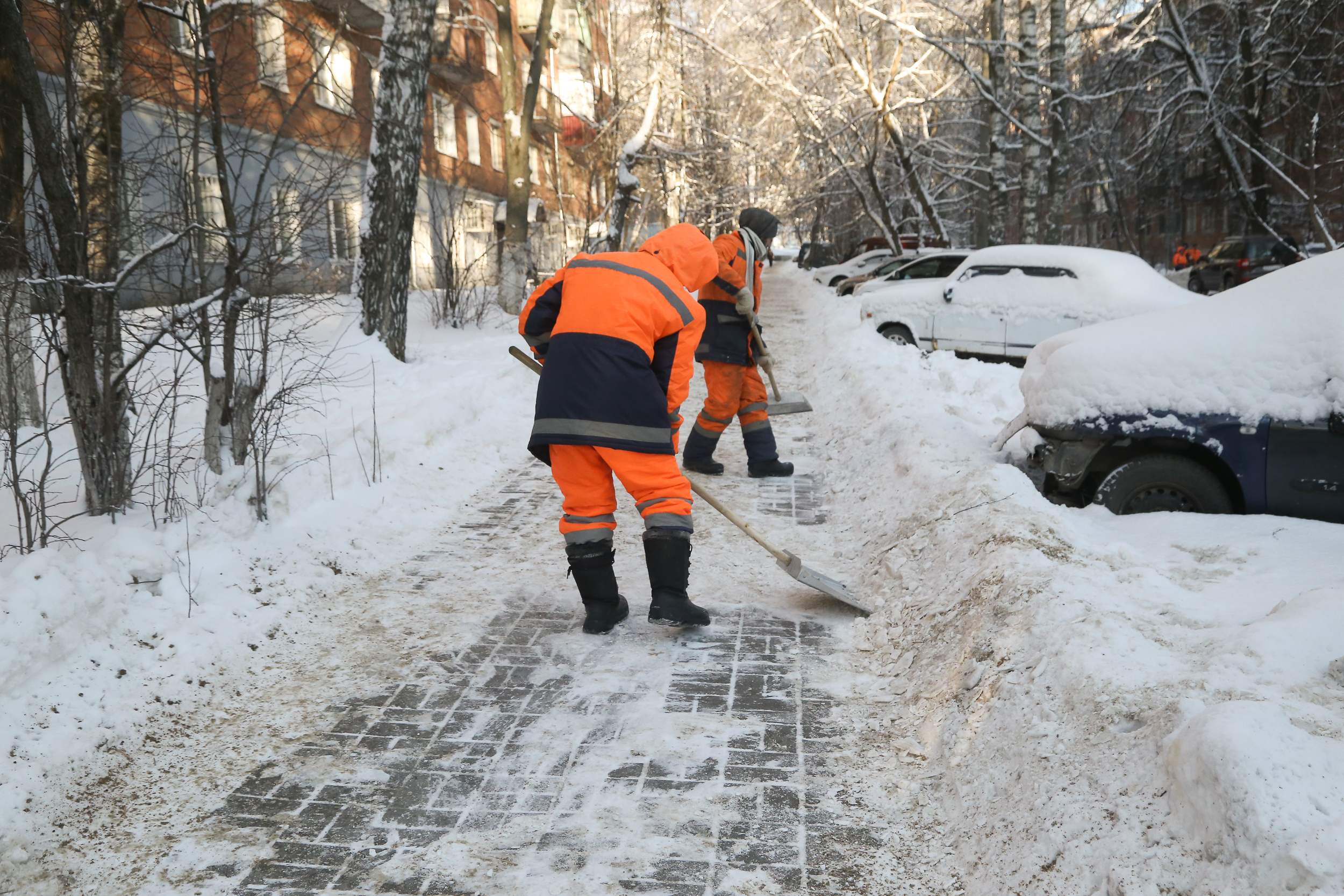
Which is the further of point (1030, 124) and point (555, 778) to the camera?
point (1030, 124)

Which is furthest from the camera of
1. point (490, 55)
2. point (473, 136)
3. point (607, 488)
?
point (490, 55)

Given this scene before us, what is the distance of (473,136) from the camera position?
29.0m

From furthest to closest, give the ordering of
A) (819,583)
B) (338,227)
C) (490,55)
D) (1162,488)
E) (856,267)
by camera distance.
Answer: (490,55) → (856,267) → (338,227) → (1162,488) → (819,583)

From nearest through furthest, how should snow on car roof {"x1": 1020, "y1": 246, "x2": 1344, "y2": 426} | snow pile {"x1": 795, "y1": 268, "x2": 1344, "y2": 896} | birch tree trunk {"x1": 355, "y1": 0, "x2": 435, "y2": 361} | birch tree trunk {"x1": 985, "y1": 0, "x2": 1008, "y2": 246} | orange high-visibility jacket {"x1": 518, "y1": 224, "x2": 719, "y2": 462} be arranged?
snow pile {"x1": 795, "y1": 268, "x2": 1344, "y2": 896}, orange high-visibility jacket {"x1": 518, "y1": 224, "x2": 719, "y2": 462}, snow on car roof {"x1": 1020, "y1": 246, "x2": 1344, "y2": 426}, birch tree trunk {"x1": 355, "y1": 0, "x2": 435, "y2": 361}, birch tree trunk {"x1": 985, "y1": 0, "x2": 1008, "y2": 246}

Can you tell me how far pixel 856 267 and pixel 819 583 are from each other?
23.2 m

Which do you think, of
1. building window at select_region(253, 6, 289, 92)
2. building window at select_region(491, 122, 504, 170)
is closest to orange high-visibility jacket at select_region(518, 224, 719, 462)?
building window at select_region(253, 6, 289, 92)

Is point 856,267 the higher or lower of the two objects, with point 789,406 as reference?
higher

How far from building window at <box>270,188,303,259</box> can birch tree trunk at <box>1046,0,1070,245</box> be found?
12862 millimetres

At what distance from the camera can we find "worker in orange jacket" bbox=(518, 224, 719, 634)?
12.5 feet

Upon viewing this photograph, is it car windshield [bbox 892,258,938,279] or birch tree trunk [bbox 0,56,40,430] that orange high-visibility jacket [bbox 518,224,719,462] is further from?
car windshield [bbox 892,258,938,279]

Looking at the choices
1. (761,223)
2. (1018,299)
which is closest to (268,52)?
(761,223)

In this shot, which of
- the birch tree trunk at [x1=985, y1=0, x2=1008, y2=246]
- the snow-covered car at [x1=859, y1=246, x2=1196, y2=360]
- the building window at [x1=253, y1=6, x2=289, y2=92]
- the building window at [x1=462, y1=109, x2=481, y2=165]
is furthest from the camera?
the building window at [x1=462, y1=109, x2=481, y2=165]

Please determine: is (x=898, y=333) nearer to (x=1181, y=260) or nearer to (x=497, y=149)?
(x=1181, y=260)

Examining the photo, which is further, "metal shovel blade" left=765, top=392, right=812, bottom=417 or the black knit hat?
"metal shovel blade" left=765, top=392, right=812, bottom=417
